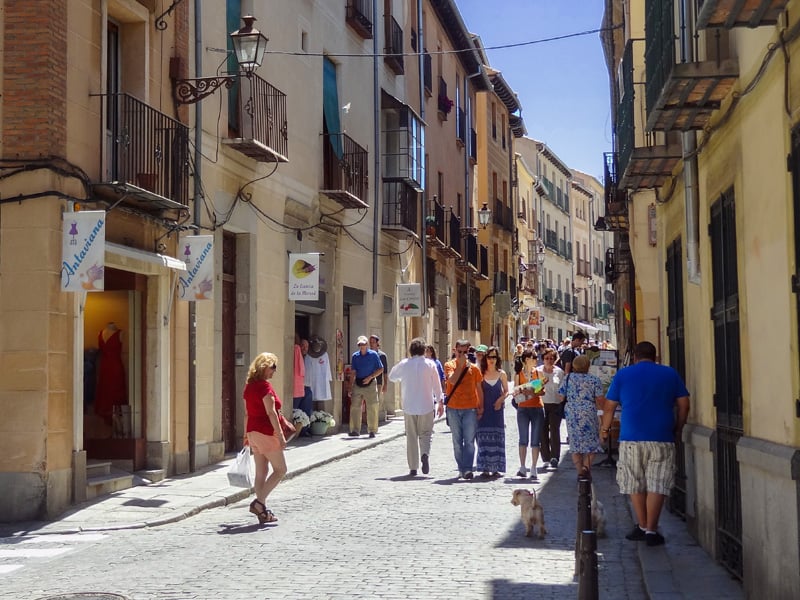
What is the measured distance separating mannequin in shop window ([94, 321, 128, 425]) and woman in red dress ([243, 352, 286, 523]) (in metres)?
3.85

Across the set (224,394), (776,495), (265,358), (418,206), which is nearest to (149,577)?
(265,358)

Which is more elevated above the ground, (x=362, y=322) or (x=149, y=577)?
(x=362, y=322)

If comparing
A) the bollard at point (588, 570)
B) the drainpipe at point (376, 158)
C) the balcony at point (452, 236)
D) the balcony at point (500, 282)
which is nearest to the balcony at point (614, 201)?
the drainpipe at point (376, 158)

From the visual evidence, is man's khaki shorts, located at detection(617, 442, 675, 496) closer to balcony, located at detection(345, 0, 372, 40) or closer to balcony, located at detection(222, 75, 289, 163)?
balcony, located at detection(222, 75, 289, 163)

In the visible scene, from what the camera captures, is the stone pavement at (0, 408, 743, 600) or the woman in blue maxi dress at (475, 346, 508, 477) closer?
the stone pavement at (0, 408, 743, 600)

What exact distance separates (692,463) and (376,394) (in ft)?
38.8

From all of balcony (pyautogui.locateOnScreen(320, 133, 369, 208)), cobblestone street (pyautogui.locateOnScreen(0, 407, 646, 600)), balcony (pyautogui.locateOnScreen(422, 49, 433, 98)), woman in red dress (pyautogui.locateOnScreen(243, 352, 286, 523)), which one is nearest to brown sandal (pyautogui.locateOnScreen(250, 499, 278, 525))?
woman in red dress (pyautogui.locateOnScreen(243, 352, 286, 523))

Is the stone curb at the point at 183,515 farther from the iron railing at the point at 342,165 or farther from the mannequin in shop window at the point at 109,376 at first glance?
the iron railing at the point at 342,165

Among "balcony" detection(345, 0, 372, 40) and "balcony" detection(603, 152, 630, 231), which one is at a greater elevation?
"balcony" detection(345, 0, 372, 40)

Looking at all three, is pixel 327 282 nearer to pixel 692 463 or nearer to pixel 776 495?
pixel 692 463

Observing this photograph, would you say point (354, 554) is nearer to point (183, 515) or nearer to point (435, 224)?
point (183, 515)

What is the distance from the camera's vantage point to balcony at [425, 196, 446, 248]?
104 ft

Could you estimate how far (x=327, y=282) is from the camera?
2311 centimetres

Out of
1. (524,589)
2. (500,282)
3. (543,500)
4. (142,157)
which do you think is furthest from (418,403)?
(500,282)
